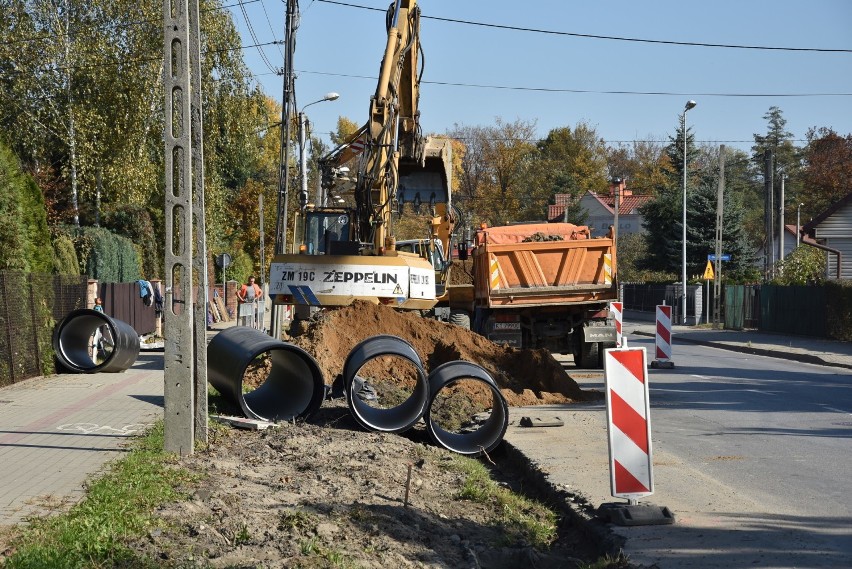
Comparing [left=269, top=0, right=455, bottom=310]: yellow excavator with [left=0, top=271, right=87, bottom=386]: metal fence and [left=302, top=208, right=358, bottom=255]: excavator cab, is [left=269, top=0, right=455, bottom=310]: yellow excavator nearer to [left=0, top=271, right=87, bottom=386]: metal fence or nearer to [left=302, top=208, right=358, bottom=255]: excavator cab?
[left=302, top=208, right=358, bottom=255]: excavator cab

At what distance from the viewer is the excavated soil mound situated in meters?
14.9

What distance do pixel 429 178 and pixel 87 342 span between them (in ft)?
24.8

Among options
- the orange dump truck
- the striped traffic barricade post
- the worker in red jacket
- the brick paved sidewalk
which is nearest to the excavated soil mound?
the brick paved sidewalk

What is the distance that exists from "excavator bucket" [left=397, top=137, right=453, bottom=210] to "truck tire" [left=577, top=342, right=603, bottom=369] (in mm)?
4369

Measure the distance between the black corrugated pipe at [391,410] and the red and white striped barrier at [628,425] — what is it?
156 inches

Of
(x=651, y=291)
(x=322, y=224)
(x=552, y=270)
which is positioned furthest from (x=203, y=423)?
(x=651, y=291)

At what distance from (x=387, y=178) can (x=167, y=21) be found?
29.5 feet

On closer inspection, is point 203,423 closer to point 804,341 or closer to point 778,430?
point 778,430

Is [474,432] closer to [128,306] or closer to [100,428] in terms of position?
[100,428]

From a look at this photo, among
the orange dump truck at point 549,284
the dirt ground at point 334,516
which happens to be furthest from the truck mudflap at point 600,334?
the dirt ground at point 334,516

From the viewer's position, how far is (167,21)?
898cm

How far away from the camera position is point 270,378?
46.7 feet

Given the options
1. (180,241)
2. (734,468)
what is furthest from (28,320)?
(734,468)

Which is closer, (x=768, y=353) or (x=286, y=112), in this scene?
(x=286, y=112)
